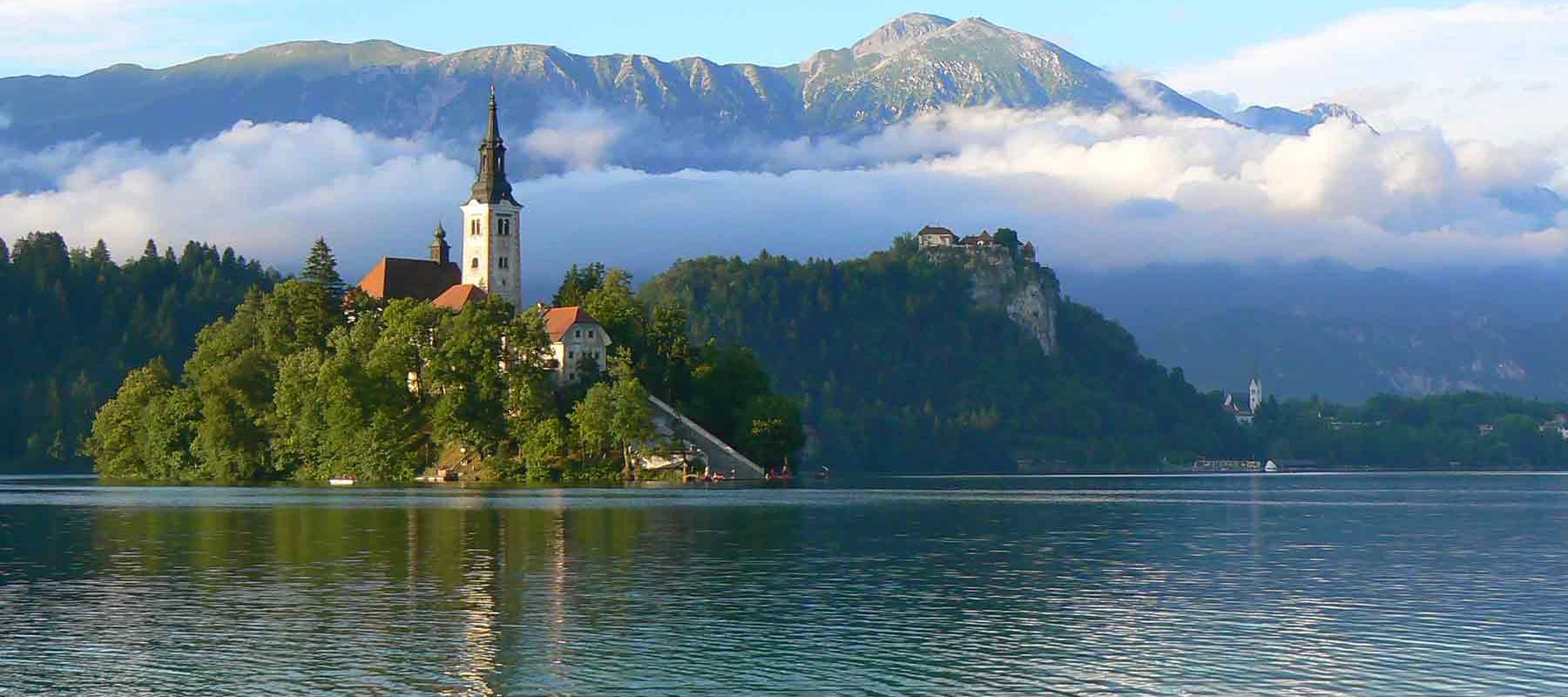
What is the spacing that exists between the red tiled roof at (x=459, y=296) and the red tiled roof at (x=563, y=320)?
36.6ft

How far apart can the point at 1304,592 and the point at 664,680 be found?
86.8 feet

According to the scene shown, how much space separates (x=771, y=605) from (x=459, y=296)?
14450 cm

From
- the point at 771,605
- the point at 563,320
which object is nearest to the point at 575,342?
the point at 563,320

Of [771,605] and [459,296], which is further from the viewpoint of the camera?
[459,296]

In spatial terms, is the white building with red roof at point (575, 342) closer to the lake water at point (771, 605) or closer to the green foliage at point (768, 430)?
the green foliage at point (768, 430)

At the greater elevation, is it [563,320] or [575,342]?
[563,320]

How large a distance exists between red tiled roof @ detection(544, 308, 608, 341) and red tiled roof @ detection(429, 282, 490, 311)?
1117cm

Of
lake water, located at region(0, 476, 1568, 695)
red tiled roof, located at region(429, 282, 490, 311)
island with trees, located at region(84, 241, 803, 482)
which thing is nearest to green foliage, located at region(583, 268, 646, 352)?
island with trees, located at region(84, 241, 803, 482)

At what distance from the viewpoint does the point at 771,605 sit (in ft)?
181

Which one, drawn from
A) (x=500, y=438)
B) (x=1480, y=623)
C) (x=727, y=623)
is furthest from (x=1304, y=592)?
(x=500, y=438)

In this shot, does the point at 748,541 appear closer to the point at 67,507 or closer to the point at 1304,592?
the point at 1304,592

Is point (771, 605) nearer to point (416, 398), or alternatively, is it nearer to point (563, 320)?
point (416, 398)

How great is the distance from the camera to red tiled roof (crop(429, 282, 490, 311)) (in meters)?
192

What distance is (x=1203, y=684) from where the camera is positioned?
40188 mm
